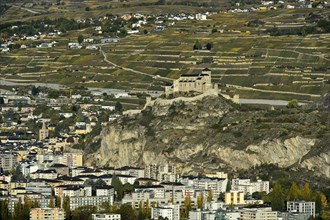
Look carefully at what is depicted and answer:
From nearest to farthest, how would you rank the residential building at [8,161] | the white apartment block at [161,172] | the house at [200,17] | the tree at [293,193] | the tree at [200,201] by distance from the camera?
1. the tree at [293,193]
2. the tree at [200,201]
3. the white apartment block at [161,172]
4. the residential building at [8,161]
5. the house at [200,17]

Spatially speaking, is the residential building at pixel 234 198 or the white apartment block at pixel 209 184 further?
the white apartment block at pixel 209 184

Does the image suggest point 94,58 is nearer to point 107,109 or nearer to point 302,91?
point 107,109

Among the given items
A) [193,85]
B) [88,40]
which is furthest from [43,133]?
[88,40]

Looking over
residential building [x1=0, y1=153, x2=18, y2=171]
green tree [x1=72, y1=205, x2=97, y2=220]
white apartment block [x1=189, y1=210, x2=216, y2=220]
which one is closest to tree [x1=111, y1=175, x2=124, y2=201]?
green tree [x1=72, y1=205, x2=97, y2=220]

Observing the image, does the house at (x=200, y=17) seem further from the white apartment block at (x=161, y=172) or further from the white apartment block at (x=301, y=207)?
the white apartment block at (x=301, y=207)

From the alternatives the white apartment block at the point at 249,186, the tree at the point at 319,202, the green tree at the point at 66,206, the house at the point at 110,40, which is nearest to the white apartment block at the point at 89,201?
the green tree at the point at 66,206
